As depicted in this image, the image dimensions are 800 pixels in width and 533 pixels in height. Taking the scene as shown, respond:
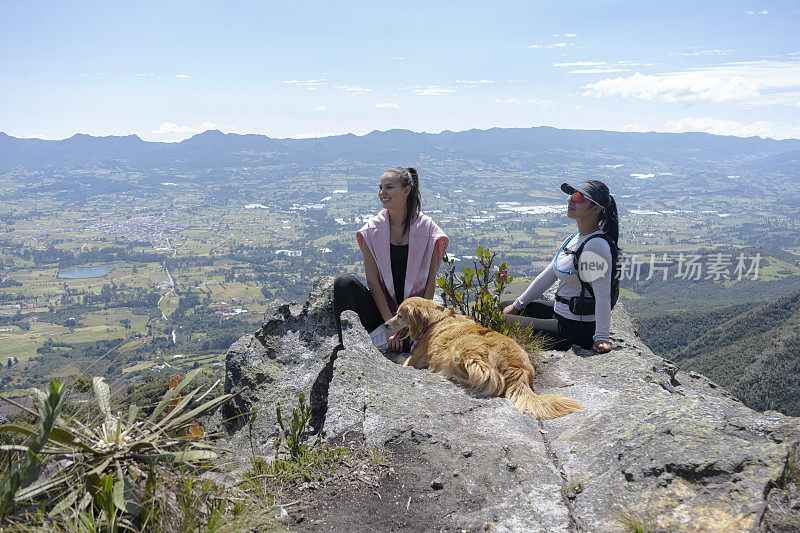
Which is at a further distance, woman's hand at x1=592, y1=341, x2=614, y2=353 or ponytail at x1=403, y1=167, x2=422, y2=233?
ponytail at x1=403, y1=167, x2=422, y2=233

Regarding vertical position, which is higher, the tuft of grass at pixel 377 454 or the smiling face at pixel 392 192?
the smiling face at pixel 392 192

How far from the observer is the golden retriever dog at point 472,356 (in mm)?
4035

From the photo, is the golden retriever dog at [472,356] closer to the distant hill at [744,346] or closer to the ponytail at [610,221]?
the ponytail at [610,221]

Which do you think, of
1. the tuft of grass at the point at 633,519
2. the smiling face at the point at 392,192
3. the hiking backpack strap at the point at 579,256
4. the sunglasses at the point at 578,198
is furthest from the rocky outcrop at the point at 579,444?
the sunglasses at the point at 578,198

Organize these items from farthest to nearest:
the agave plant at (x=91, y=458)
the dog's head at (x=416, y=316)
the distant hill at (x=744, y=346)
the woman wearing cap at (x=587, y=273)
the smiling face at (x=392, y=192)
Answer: the distant hill at (x=744, y=346) → the smiling face at (x=392, y=192) → the woman wearing cap at (x=587, y=273) → the dog's head at (x=416, y=316) → the agave plant at (x=91, y=458)

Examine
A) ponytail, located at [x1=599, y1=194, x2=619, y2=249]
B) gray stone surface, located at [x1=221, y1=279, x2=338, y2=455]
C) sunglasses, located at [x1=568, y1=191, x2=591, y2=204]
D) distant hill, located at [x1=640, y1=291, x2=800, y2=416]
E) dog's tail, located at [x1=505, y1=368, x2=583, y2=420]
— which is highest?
sunglasses, located at [x1=568, y1=191, x2=591, y2=204]

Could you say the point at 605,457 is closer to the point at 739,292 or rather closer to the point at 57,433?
the point at 57,433

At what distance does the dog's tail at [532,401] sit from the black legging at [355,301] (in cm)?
164

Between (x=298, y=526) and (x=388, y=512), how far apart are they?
20.5 inches

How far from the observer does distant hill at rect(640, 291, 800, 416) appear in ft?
113

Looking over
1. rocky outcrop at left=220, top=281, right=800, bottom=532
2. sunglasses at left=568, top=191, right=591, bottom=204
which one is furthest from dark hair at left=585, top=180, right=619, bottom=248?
rocky outcrop at left=220, top=281, right=800, bottom=532

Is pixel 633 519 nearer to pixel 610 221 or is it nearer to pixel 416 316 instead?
pixel 416 316

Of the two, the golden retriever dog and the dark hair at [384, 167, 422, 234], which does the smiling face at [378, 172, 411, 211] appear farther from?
the golden retriever dog

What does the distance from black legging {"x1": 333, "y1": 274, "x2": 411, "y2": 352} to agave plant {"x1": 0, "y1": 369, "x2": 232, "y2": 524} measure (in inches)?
121
